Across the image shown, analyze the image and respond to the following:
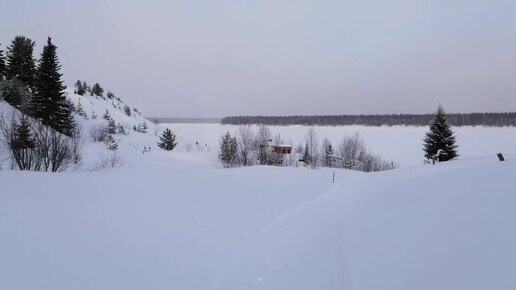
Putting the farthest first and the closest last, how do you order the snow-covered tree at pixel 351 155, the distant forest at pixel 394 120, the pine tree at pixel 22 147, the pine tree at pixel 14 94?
the distant forest at pixel 394 120
the snow-covered tree at pixel 351 155
the pine tree at pixel 14 94
the pine tree at pixel 22 147

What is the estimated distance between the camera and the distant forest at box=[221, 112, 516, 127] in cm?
11630

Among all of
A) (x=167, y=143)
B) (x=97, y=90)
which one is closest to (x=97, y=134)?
(x=167, y=143)

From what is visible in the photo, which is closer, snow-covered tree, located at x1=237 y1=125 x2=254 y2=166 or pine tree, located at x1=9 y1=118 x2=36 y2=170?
pine tree, located at x1=9 y1=118 x2=36 y2=170

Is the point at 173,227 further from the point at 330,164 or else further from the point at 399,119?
the point at 399,119

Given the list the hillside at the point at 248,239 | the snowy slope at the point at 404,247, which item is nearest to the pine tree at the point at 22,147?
the hillside at the point at 248,239

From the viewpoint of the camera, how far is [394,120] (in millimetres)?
142375

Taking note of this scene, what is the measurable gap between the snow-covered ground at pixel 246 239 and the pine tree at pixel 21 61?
39.6 meters

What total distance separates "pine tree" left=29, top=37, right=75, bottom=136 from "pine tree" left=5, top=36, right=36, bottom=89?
35.0ft

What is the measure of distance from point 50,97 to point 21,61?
15.7 m

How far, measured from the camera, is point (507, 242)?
4094 mm

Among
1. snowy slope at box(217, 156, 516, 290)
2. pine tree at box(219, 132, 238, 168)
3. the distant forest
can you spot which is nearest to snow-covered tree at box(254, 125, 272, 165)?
pine tree at box(219, 132, 238, 168)

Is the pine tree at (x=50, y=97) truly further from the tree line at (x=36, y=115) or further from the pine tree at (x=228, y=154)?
the pine tree at (x=228, y=154)

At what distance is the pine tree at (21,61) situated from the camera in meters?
39.7

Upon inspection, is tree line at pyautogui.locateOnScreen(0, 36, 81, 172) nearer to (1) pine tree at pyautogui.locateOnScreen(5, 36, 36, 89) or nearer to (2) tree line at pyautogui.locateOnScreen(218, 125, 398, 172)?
(1) pine tree at pyautogui.locateOnScreen(5, 36, 36, 89)
